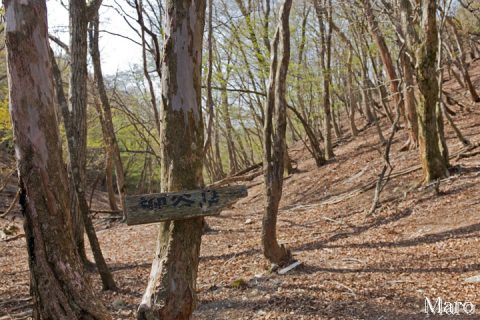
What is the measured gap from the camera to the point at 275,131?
21.4ft

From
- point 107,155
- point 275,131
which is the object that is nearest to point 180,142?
point 275,131

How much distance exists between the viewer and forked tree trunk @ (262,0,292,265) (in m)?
6.52

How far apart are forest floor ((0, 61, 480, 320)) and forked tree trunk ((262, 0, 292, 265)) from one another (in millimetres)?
803

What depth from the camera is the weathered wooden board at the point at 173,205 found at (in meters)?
3.68

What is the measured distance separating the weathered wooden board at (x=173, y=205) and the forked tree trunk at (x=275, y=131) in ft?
9.07

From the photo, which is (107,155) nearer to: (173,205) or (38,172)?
(38,172)

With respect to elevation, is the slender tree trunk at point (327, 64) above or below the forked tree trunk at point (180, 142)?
above

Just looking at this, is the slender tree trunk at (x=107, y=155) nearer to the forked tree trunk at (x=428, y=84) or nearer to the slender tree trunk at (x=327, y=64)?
the slender tree trunk at (x=327, y=64)

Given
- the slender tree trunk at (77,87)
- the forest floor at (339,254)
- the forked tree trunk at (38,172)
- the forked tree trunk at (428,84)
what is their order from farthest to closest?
1. the forked tree trunk at (428,84)
2. the slender tree trunk at (77,87)
3. the forest floor at (339,254)
4. the forked tree trunk at (38,172)

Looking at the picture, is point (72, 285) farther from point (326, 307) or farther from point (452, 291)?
point (452, 291)

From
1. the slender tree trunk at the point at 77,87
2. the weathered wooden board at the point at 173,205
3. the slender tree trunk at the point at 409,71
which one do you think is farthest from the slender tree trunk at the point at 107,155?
the weathered wooden board at the point at 173,205

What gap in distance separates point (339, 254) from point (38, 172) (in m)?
5.14

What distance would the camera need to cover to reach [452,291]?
5062mm

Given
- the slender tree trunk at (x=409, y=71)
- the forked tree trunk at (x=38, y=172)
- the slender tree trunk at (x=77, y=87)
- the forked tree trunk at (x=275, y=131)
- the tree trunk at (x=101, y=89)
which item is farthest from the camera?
the tree trunk at (x=101, y=89)
